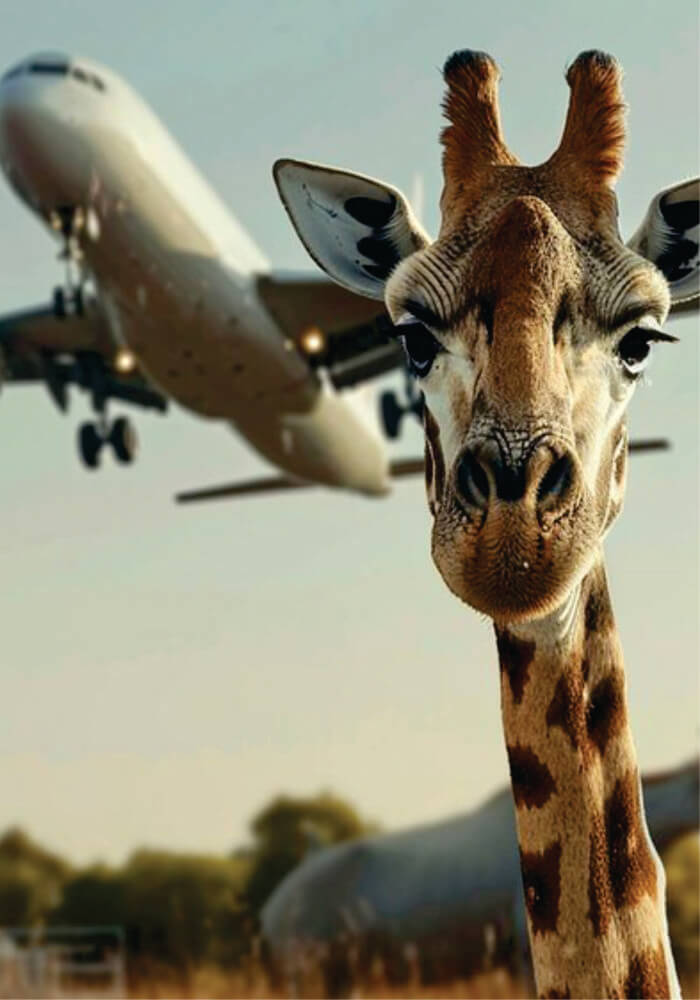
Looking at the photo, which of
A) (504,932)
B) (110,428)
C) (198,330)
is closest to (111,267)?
(198,330)

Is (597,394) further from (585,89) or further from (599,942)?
(599,942)

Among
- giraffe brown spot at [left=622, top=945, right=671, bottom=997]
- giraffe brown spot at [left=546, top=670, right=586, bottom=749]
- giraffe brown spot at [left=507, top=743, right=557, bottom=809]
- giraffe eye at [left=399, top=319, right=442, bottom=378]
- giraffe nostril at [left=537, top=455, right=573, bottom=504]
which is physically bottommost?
giraffe brown spot at [left=622, top=945, right=671, bottom=997]

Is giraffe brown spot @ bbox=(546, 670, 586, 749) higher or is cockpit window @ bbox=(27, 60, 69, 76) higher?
cockpit window @ bbox=(27, 60, 69, 76)

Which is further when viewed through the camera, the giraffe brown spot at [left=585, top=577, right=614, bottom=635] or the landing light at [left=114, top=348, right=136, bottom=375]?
the landing light at [left=114, top=348, right=136, bottom=375]

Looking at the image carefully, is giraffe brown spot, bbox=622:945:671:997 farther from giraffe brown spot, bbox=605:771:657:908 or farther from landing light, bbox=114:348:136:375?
landing light, bbox=114:348:136:375

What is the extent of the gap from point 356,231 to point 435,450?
1.66ft

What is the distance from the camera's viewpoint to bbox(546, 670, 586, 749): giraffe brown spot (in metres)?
2.66

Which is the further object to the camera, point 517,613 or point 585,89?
point 585,89

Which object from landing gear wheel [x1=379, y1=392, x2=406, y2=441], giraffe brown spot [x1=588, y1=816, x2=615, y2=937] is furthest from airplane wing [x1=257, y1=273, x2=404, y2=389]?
giraffe brown spot [x1=588, y1=816, x2=615, y2=937]

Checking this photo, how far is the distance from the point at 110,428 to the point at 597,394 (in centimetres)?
3467

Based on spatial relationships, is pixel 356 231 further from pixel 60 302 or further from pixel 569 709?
pixel 60 302

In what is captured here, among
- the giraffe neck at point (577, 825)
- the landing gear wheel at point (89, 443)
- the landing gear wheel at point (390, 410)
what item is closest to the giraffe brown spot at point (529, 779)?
the giraffe neck at point (577, 825)

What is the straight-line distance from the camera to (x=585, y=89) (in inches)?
116

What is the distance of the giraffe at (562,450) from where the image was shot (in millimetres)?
2451
